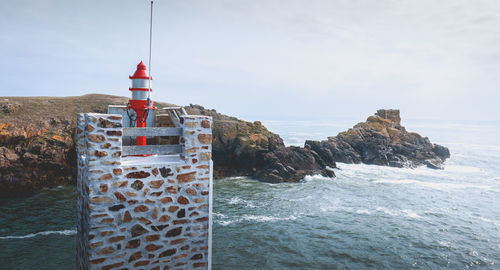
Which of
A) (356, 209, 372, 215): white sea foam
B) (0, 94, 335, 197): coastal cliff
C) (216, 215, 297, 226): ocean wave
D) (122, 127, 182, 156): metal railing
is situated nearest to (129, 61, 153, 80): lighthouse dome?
(122, 127, 182, 156): metal railing

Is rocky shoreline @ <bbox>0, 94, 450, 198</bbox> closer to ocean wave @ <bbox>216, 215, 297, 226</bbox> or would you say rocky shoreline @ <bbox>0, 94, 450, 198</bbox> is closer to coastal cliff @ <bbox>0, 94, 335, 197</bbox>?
coastal cliff @ <bbox>0, 94, 335, 197</bbox>

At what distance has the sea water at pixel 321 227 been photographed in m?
12.0

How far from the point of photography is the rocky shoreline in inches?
862

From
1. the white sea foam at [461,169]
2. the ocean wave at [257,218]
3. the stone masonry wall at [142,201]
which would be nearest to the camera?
the stone masonry wall at [142,201]

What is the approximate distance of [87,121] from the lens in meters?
5.31

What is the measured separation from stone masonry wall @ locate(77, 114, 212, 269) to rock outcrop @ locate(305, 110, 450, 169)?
29.4 m

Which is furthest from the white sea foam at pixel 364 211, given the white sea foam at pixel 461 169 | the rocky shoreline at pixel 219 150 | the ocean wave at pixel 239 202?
the white sea foam at pixel 461 169

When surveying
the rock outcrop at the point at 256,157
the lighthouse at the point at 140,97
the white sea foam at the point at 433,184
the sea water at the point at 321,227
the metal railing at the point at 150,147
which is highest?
the lighthouse at the point at 140,97

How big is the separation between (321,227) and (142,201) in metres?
12.6

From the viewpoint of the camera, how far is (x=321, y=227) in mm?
15898

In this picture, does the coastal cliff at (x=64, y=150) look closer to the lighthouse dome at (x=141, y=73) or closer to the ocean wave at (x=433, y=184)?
the ocean wave at (x=433, y=184)

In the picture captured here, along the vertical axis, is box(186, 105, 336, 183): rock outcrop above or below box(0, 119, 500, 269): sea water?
above

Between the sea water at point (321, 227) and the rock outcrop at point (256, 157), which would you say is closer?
the sea water at point (321, 227)

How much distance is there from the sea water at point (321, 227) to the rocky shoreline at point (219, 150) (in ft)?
6.84
